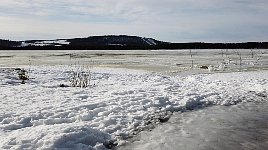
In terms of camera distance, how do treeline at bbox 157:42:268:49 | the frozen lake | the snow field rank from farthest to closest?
treeline at bbox 157:42:268:49, the frozen lake, the snow field

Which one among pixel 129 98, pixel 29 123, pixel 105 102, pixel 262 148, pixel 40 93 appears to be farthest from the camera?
pixel 40 93

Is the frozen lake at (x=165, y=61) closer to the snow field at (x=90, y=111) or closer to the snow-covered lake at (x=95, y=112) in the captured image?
the snow field at (x=90, y=111)

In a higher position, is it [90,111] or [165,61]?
[90,111]

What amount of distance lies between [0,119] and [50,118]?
1157 mm

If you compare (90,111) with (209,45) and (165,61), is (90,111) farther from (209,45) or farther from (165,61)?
(209,45)

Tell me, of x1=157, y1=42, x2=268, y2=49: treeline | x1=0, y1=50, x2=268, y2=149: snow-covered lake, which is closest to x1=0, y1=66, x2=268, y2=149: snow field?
x1=0, y1=50, x2=268, y2=149: snow-covered lake

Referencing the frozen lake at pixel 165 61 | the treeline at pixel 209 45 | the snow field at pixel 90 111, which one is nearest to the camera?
the snow field at pixel 90 111

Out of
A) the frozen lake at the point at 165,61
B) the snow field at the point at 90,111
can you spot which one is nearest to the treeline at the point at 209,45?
the frozen lake at the point at 165,61

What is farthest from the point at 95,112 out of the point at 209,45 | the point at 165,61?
the point at 209,45

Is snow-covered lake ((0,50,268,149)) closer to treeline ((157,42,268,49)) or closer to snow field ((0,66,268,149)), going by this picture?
snow field ((0,66,268,149))

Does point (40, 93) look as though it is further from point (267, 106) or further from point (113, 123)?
point (267, 106)

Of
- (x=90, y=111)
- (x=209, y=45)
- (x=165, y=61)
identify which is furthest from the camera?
(x=209, y=45)

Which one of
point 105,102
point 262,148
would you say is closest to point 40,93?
point 105,102

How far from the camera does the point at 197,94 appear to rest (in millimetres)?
13547
